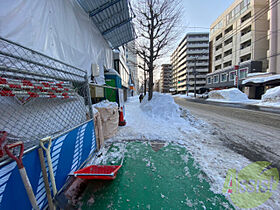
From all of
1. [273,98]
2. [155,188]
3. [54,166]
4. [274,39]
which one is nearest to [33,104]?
[54,166]

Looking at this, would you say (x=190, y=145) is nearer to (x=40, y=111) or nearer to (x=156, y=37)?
(x=40, y=111)

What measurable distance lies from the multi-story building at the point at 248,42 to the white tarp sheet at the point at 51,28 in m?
24.3

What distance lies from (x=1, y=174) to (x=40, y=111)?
1246 mm

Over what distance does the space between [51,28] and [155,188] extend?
5342mm

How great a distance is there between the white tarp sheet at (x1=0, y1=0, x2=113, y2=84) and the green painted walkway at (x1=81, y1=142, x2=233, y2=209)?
379 cm

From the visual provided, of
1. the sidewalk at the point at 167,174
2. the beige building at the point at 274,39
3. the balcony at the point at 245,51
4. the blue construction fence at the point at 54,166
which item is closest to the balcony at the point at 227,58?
the balcony at the point at 245,51

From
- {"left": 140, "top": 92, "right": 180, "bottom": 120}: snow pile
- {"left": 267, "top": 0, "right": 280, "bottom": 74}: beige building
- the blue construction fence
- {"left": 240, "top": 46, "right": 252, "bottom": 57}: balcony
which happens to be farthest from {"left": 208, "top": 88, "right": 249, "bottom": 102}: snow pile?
the blue construction fence

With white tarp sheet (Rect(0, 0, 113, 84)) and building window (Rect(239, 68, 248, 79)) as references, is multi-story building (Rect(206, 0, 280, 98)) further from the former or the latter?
white tarp sheet (Rect(0, 0, 113, 84))

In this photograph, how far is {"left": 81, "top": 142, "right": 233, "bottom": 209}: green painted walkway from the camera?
1.52 m

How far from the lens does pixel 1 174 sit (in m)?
0.95

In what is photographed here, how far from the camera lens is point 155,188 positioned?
1.76 m

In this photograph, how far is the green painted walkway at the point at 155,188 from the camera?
1520mm

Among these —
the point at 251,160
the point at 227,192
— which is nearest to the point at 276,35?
the point at 251,160

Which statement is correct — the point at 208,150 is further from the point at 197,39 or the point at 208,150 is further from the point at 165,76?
the point at 165,76
